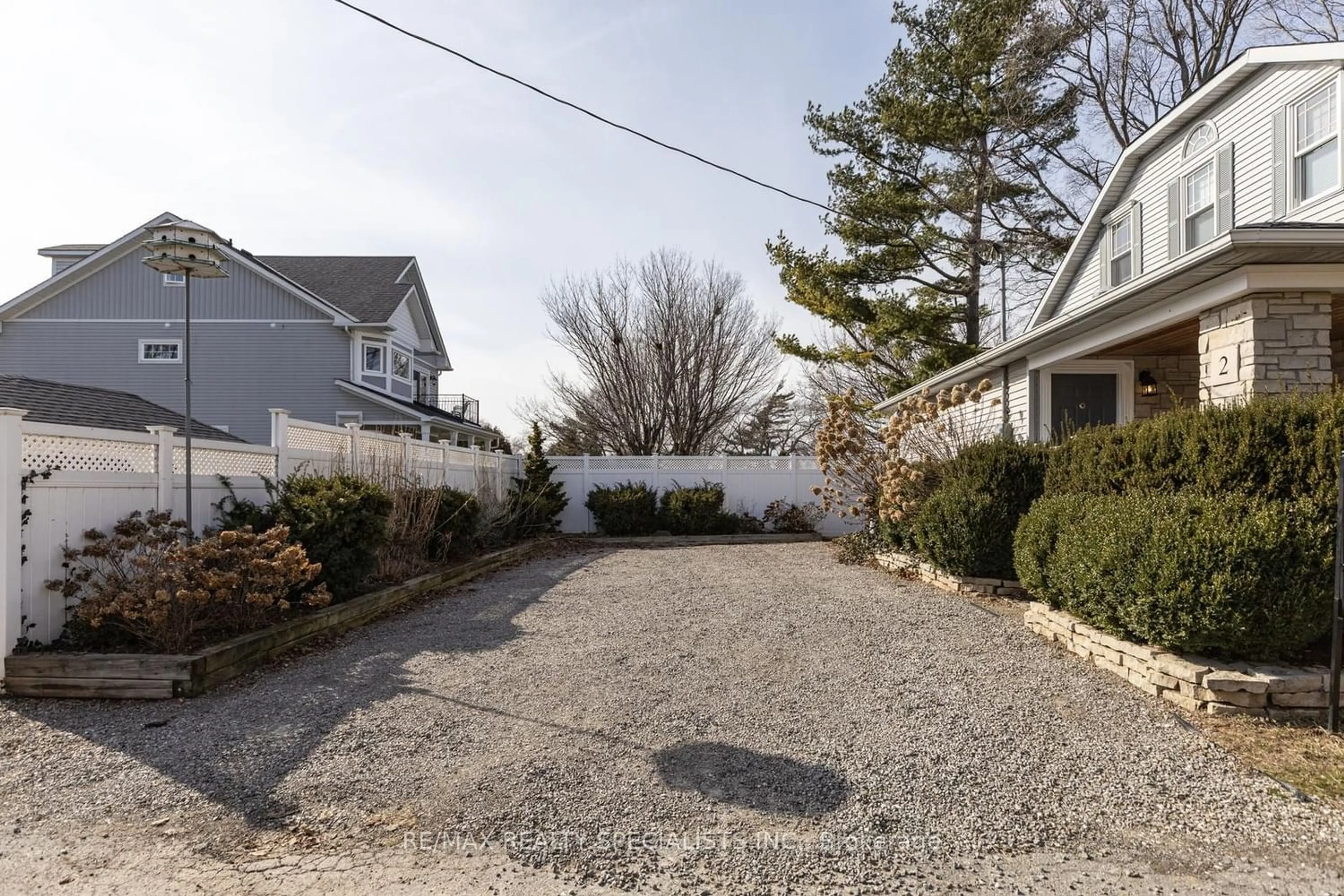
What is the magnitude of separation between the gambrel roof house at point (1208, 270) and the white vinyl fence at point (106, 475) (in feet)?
24.1

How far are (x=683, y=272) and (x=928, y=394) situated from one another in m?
8.67

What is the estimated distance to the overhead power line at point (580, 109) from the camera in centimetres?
691

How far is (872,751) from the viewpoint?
362 centimetres

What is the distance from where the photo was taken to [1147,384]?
9914 mm

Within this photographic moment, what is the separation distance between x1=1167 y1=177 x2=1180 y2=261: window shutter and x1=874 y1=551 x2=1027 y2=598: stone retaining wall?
5694 mm

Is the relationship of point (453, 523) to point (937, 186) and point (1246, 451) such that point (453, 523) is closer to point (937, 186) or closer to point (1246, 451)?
point (1246, 451)

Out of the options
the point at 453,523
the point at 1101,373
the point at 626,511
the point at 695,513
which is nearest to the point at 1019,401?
the point at 1101,373

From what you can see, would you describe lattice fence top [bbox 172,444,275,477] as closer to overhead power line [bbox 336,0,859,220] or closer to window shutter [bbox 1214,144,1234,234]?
overhead power line [bbox 336,0,859,220]

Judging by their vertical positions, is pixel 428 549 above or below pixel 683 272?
below

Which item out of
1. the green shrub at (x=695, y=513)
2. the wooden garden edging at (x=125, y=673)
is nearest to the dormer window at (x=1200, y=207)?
the green shrub at (x=695, y=513)

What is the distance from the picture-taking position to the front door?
1007cm

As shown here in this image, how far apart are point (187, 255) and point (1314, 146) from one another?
11159mm

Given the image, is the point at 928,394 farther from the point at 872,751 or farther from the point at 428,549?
the point at 872,751

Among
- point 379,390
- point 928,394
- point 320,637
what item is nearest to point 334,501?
point 320,637
